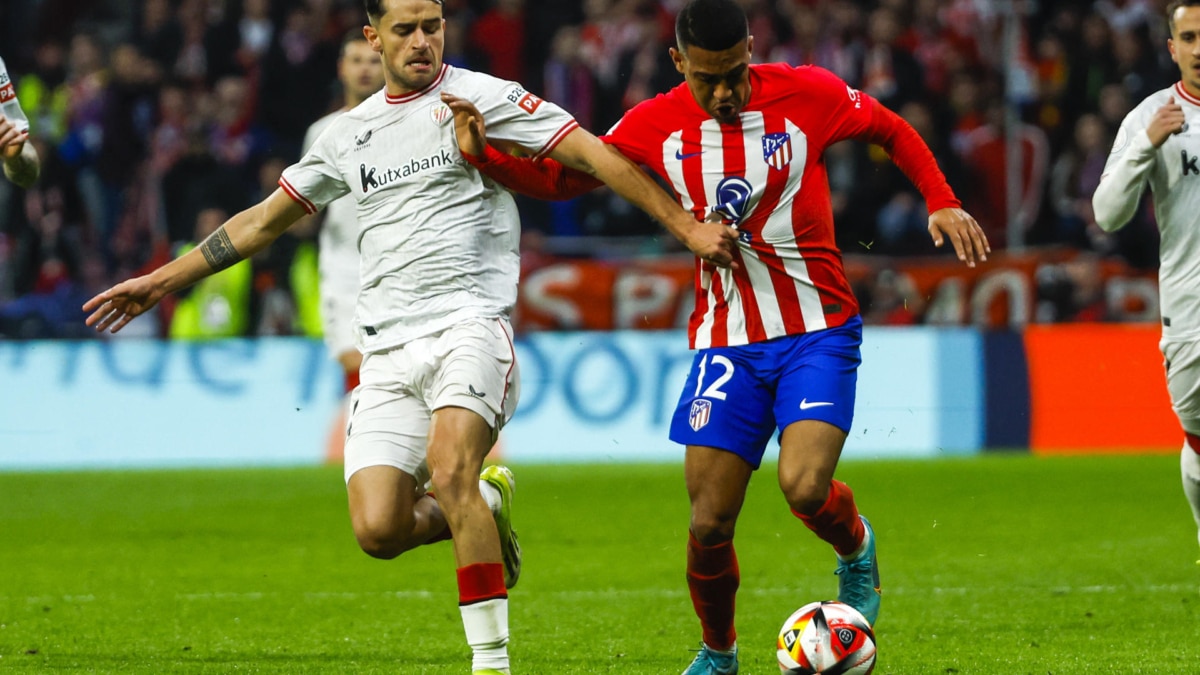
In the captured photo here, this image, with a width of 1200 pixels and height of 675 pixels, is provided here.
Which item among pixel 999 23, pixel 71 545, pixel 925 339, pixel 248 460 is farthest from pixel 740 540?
pixel 999 23

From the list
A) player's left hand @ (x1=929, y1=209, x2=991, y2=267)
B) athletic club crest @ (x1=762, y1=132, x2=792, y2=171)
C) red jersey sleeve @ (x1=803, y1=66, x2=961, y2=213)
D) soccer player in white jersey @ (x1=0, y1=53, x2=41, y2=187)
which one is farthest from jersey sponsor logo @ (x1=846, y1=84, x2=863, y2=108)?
soccer player in white jersey @ (x1=0, y1=53, x2=41, y2=187)

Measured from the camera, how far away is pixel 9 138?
711 cm

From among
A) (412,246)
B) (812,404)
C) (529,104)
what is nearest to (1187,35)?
(812,404)

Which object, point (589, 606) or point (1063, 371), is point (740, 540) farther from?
point (1063, 371)

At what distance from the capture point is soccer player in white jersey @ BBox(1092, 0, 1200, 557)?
665 centimetres

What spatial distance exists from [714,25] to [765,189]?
0.63 meters

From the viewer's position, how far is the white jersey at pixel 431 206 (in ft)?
20.1

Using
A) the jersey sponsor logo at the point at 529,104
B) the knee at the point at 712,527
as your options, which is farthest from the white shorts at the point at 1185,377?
the jersey sponsor logo at the point at 529,104

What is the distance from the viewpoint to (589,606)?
319 inches

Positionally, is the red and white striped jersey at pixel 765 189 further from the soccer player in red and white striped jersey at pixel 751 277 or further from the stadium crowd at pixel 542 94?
the stadium crowd at pixel 542 94

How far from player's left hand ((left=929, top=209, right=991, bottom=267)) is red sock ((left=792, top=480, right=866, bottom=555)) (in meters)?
0.91

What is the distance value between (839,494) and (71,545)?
576 cm

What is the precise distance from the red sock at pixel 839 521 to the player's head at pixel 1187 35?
2088 millimetres

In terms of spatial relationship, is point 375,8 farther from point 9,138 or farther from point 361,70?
point 361,70
